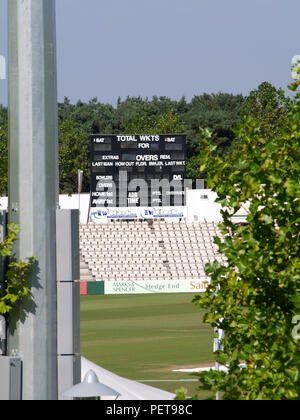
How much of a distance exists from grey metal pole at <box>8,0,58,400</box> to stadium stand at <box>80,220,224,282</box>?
5819 centimetres

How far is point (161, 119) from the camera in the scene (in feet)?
365

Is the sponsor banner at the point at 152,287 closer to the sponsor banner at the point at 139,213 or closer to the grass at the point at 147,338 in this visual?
the sponsor banner at the point at 139,213

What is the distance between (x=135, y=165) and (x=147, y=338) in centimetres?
2584

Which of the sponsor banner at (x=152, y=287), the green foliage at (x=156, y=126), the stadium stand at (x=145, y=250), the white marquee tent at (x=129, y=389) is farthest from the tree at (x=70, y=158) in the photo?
the white marquee tent at (x=129, y=389)

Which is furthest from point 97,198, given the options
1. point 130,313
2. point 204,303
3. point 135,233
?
point 204,303

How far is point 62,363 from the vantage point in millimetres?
6094

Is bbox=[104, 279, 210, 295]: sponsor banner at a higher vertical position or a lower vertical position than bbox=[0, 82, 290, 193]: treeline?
lower

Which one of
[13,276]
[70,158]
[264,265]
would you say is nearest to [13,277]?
[13,276]

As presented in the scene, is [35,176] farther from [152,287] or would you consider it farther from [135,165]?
[152,287]

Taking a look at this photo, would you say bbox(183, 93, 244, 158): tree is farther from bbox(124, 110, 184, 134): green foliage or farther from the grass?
the grass

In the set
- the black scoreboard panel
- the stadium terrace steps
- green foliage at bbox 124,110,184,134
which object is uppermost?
green foliage at bbox 124,110,184,134

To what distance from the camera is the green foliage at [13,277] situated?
19.5 ft

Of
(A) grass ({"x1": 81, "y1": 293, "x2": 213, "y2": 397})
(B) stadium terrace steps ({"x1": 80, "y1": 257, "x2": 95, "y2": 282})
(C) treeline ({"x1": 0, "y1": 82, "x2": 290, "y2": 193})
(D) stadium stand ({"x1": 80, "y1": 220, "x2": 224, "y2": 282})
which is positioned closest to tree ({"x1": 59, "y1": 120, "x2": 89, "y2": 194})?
(C) treeline ({"x1": 0, "y1": 82, "x2": 290, "y2": 193})

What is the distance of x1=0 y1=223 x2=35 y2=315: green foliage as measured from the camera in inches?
234
